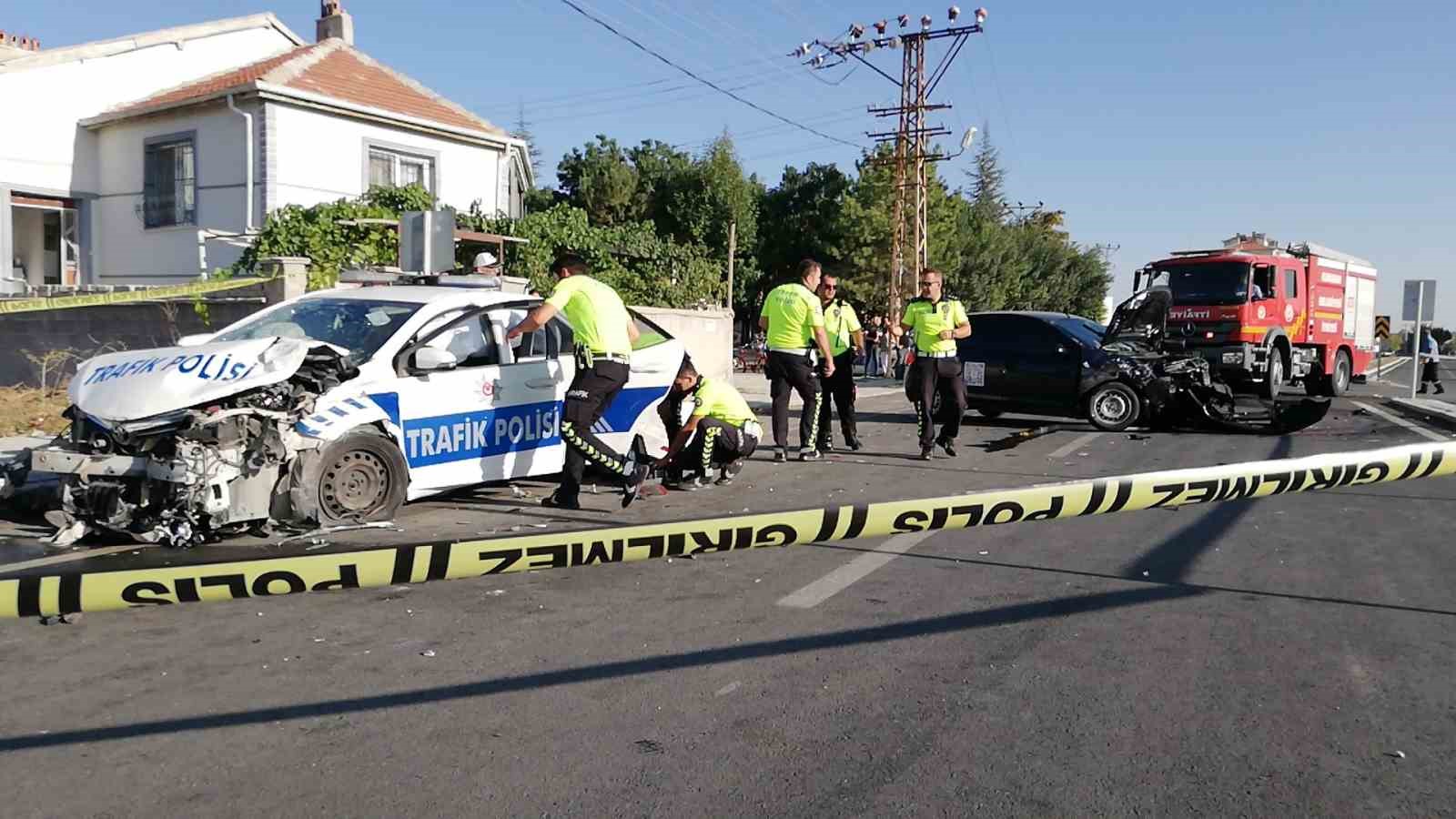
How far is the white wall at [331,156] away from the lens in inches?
733

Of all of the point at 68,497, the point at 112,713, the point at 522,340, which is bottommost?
the point at 112,713

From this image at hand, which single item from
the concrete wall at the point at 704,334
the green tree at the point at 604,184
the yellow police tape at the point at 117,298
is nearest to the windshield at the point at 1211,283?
the concrete wall at the point at 704,334

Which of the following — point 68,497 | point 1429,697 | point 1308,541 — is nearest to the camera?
point 1429,697

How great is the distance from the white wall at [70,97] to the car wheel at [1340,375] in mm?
23590

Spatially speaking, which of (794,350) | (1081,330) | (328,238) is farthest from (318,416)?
(328,238)

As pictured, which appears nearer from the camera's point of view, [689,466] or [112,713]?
[112,713]

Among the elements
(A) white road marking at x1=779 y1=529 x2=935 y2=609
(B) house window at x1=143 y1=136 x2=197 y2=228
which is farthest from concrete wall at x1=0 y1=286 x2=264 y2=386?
(A) white road marking at x1=779 y1=529 x2=935 y2=609

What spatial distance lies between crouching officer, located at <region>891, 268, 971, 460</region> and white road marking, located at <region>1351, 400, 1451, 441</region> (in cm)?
557

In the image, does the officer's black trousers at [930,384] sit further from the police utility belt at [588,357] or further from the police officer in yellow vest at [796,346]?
the police utility belt at [588,357]

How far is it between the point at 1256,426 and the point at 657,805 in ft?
39.9

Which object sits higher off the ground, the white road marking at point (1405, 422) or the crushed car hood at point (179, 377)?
the crushed car hood at point (179, 377)

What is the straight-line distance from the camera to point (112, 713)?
3.69 m

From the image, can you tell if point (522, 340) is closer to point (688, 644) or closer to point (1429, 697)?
point (688, 644)

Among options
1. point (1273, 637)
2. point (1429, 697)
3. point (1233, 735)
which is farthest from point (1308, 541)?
point (1233, 735)
